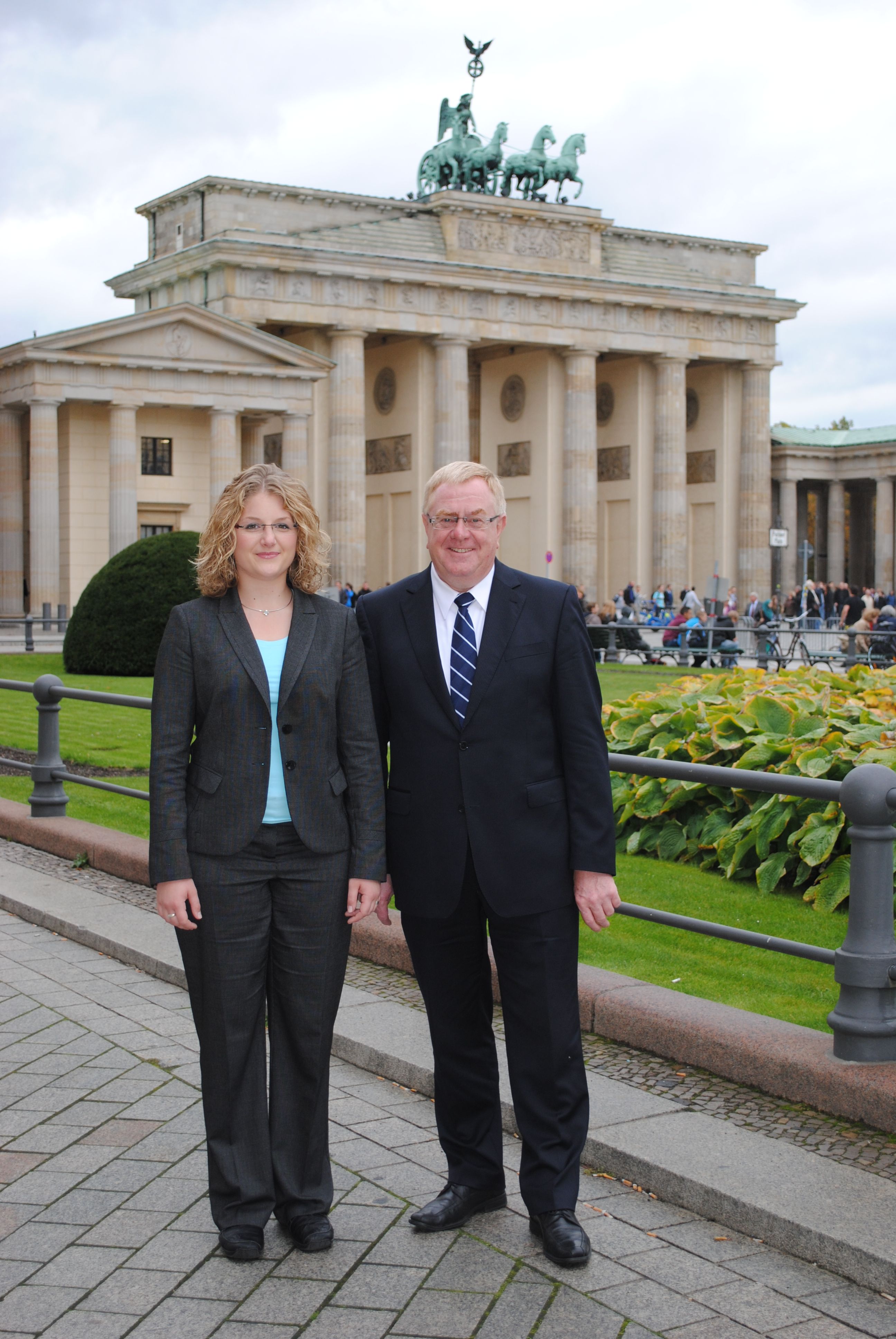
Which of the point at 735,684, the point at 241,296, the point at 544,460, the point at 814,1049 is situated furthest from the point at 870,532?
the point at 814,1049

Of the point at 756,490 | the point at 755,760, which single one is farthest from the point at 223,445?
the point at 755,760

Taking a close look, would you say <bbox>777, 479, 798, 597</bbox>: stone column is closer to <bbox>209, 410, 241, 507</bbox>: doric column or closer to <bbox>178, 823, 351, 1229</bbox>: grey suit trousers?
<bbox>209, 410, 241, 507</bbox>: doric column

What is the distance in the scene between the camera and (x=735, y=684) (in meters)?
9.90

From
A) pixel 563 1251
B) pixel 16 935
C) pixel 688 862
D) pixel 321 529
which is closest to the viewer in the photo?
pixel 563 1251

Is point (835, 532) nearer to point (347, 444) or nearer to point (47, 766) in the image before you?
point (347, 444)

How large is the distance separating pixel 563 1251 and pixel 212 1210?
96 cm

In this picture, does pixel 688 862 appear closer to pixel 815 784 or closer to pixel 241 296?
pixel 815 784

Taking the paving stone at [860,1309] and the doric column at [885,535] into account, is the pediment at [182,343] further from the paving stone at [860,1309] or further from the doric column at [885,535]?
the paving stone at [860,1309]

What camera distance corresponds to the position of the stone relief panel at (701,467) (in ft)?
216

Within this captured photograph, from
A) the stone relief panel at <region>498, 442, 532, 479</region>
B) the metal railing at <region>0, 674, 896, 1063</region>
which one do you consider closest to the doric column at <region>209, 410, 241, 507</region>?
the stone relief panel at <region>498, 442, 532, 479</region>

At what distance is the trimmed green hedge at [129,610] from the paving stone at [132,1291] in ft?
63.2

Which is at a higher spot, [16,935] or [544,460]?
[544,460]

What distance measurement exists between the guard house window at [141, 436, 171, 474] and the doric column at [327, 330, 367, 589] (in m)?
8.06

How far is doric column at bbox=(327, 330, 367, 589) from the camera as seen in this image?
177ft
